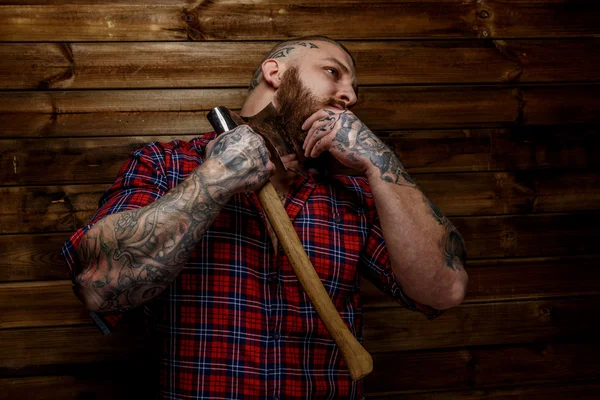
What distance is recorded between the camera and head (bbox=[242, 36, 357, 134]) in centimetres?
180

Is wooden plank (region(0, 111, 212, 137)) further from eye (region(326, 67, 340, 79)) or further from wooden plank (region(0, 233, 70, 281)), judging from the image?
eye (region(326, 67, 340, 79))

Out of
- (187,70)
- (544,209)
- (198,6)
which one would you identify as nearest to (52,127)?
(187,70)

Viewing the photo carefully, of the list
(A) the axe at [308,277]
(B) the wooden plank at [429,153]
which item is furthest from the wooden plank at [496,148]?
(A) the axe at [308,277]

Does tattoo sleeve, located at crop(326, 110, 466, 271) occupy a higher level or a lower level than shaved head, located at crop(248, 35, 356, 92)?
lower

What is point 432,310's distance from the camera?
1.69m

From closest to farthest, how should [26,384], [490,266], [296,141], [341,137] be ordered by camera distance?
[341,137], [296,141], [26,384], [490,266]

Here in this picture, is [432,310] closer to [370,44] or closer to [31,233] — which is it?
[370,44]

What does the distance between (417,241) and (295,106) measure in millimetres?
584

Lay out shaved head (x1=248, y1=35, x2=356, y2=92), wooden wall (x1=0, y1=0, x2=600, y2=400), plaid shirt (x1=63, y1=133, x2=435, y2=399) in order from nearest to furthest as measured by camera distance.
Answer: plaid shirt (x1=63, y1=133, x2=435, y2=399) → shaved head (x1=248, y1=35, x2=356, y2=92) → wooden wall (x1=0, y1=0, x2=600, y2=400)

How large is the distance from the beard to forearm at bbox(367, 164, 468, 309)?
1.05 feet

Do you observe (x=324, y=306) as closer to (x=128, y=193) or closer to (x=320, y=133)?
(x=320, y=133)

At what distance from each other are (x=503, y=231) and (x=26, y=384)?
1.89 metres

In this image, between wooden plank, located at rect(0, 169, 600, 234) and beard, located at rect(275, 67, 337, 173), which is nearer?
beard, located at rect(275, 67, 337, 173)

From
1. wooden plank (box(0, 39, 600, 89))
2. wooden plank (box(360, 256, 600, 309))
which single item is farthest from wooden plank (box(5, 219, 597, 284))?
wooden plank (box(0, 39, 600, 89))
